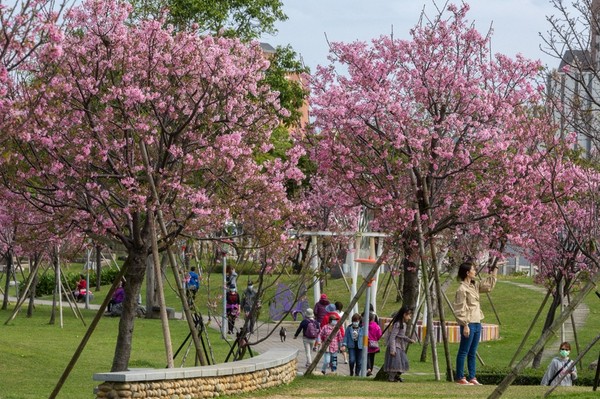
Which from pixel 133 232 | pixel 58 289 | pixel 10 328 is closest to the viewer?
pixel 133 232

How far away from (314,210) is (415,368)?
1909 cm

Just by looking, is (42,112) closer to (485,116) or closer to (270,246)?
(270,246)

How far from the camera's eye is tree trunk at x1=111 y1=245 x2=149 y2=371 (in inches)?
725

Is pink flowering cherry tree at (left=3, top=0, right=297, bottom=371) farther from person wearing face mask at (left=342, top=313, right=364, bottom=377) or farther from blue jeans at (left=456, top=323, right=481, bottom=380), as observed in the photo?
person wearing face mask at (left=342, top=313, right=364, bottom=377)

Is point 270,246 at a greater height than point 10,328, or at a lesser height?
greater

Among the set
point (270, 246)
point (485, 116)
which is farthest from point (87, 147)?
point (485, 116)

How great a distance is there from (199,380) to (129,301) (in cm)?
439

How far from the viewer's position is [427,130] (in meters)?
19.6

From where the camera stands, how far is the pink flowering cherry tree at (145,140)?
17.3m

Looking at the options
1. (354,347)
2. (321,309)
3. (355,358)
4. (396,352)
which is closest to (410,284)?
(396,352)

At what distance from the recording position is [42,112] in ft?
53.9

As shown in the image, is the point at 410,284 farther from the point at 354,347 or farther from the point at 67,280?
the point at 67,280

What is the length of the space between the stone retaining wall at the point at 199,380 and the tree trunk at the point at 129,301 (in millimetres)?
2496

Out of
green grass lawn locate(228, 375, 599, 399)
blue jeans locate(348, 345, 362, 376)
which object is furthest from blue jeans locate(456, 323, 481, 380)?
blue jeans locate(348, 345, 362, 376)
